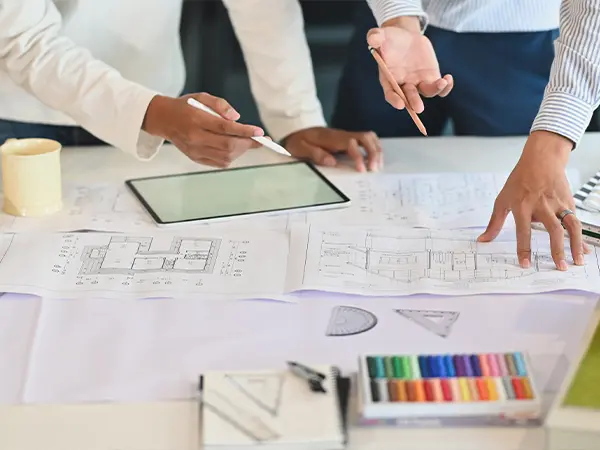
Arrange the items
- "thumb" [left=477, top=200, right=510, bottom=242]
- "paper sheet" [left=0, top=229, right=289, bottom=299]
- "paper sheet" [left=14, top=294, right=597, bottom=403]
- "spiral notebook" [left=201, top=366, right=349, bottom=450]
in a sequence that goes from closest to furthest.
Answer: "spiral notebook" [left=201, top=366, right=349, bottom=450] < "paper sheet" [left=14, top=294, right=597, bottom=403] < "paper sheet" [left=0, top=229, right=289, bottom=299] < "thumb" [left=477, top=200, right=510, bottom=242]

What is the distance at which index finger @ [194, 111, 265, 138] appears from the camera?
103cm

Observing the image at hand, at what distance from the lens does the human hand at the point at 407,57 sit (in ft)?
3.52

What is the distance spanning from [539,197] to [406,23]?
336 mm

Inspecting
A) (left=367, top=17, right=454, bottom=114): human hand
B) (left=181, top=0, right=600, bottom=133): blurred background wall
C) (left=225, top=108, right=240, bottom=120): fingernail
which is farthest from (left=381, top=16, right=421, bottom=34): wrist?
(left=181, top=0, right=600, bottom=133): blurred background wall

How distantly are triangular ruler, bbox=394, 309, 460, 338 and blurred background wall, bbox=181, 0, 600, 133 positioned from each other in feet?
5.85

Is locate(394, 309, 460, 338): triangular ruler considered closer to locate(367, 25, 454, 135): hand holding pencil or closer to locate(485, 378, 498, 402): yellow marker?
locate(485, 378, 498, 402): yellow marker

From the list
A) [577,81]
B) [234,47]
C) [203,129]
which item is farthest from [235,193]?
[234,47]

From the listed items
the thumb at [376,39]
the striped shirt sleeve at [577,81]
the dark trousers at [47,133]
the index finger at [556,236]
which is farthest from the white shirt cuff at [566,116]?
the dark trousers at [47,133]

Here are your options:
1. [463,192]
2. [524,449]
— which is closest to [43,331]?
[524,449]

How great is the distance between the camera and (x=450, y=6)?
1.33m

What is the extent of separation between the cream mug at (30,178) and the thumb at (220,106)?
7.7 inches

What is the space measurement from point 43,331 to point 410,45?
2.03ft

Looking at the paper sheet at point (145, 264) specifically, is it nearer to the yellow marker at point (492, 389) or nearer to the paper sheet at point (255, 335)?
the paper sheet at point (255, 335)

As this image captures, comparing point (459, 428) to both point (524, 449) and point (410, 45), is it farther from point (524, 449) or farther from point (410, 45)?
point (410, 45)
